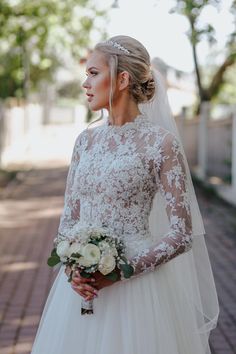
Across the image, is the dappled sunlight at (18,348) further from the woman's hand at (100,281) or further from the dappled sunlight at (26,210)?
the dappled sunlight at (26,210)

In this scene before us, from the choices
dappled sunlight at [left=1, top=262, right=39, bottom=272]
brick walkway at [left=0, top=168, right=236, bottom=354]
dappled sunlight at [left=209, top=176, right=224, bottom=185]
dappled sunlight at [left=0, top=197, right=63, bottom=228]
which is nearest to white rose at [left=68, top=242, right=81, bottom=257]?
brick walkway at [left=0, top=168, right=236, bottom=354]

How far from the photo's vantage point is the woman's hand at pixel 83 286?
9.05 feet

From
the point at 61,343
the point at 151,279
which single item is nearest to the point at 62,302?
the point at 61,343

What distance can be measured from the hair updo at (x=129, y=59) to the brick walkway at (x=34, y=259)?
3.10m

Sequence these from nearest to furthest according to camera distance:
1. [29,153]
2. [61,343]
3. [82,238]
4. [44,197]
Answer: [82,238]
[61,343]
[44,197]
[29,153]

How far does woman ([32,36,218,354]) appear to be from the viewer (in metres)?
2.89

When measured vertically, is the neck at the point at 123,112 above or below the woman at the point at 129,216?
above

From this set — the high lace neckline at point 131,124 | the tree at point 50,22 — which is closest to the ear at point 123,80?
the high lace neckline at point 131,124

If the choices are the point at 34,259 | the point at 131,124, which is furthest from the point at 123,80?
the point at 34,259

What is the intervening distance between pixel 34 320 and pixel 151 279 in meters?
3.66

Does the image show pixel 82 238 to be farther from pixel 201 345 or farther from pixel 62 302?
pixel 201 345

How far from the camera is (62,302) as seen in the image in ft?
10.1

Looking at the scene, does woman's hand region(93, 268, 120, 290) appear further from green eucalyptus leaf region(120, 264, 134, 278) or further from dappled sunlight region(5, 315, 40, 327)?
dappled sunlight region(5, 315, 40, 327)

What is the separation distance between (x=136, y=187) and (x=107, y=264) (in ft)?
1.23
